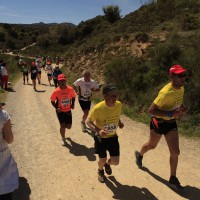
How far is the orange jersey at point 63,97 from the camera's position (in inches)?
312

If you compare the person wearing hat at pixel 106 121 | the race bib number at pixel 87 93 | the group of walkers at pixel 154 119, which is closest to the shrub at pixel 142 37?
the race bib number at pixel 87 93

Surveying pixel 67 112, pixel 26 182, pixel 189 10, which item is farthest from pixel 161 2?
pixel 26 182

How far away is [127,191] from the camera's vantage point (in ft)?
19.1

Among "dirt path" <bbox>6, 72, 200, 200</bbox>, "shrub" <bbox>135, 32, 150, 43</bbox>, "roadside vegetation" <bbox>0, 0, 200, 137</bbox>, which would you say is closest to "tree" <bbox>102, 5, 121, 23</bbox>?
"roadside vegetation" <bbox>0, 0, 200, 137</bbox>

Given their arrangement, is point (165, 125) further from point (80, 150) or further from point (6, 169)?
point (80, 150)

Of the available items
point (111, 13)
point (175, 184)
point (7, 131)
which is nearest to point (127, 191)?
point (175, 184)

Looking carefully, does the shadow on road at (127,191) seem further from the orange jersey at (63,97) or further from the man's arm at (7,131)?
the orange jersey at (63,97)

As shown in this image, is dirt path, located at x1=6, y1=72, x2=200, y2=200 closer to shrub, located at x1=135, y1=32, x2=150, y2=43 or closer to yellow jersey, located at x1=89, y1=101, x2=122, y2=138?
yellow jersey, located at x1=89, y1=101, x2=122, y2=138

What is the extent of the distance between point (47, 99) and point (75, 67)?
1025cm

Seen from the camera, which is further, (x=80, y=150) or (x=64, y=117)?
(x=64, y=117)

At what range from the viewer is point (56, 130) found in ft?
32.3

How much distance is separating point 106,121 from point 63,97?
9.01 feet

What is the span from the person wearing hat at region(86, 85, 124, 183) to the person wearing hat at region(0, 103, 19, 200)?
1.63 meters

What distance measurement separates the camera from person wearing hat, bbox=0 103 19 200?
13.3 ft
